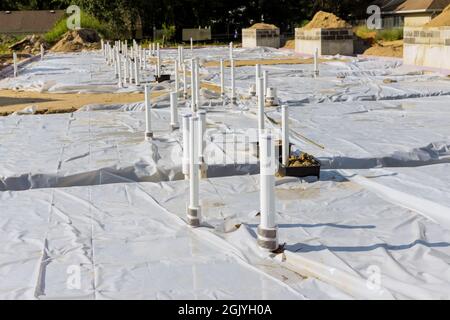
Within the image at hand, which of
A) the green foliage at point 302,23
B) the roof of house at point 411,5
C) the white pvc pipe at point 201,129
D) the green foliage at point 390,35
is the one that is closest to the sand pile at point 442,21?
the green foliage at point 390,35

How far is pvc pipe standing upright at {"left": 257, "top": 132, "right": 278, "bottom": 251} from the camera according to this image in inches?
200

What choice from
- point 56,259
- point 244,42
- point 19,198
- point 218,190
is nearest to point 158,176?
point 218,190

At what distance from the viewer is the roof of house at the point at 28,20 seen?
67.9 m

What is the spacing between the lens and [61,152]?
900 cm

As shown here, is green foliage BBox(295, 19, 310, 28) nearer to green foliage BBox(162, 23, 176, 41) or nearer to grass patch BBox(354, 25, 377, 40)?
green foliage BBox(162, 23, 176, 41)

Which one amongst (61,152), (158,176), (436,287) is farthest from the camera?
(61,152)

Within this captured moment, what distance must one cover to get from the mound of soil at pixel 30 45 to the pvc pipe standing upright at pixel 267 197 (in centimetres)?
3995

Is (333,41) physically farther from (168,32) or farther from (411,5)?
(168,32)

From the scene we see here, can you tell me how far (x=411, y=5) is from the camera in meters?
42.6

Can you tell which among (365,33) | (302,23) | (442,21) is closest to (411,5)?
(365,33)

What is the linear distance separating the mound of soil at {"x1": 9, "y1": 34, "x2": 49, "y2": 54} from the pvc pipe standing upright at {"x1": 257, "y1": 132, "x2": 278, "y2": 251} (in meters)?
→ 40.0

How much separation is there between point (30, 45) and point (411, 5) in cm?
2531

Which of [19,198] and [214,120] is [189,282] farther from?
[214,120]
